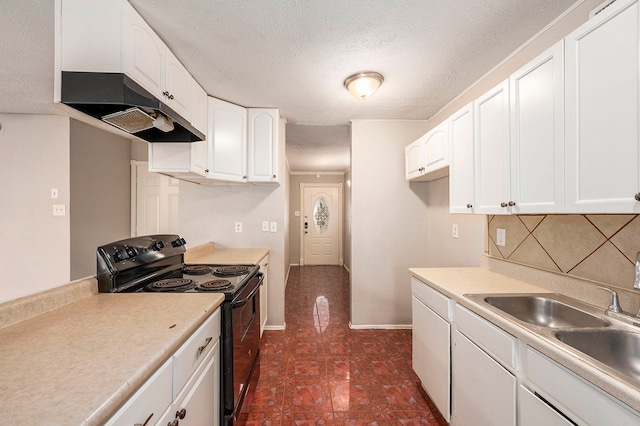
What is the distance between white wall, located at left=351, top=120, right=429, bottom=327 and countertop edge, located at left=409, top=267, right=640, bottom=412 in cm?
129

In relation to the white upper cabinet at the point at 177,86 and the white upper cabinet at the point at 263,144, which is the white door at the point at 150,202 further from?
the white upper cabinet at the point at 177,86

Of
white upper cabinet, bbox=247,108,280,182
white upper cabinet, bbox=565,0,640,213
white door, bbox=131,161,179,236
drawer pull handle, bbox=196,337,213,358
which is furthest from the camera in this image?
white door, bbox=131,161,179,236

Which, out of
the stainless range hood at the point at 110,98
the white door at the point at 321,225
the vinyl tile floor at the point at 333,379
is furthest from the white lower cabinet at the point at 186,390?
the white door at the point at 321,225

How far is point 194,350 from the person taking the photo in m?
1.04

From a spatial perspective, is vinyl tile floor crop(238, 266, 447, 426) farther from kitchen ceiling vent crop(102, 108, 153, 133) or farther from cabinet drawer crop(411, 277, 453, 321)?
kitchen ceiling vent crop(102, 108, 153, 133)

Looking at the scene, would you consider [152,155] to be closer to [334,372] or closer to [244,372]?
[244,372]

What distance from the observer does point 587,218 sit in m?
1.30

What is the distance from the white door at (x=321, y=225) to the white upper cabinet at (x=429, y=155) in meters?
3.80

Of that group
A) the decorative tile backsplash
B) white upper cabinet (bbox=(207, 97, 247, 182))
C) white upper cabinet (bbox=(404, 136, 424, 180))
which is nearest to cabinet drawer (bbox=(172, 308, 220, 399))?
white upper cabinet (bbox=(207, 97, 247, 182))

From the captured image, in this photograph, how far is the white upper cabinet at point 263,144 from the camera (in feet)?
8.94

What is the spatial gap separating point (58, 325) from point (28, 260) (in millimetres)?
3089

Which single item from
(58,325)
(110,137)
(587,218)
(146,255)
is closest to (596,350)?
(587,218)

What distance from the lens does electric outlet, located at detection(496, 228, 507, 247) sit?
6.05ft

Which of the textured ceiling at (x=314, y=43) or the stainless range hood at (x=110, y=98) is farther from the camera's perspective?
the textured ceiling at (x=314, y=43)
